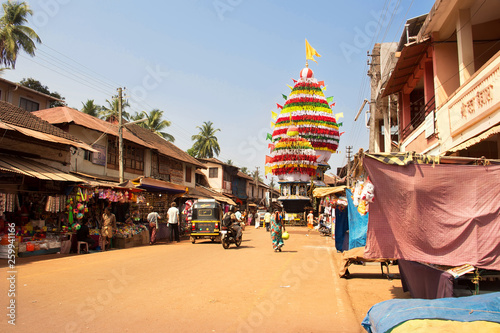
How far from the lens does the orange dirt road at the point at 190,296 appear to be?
5438 mm

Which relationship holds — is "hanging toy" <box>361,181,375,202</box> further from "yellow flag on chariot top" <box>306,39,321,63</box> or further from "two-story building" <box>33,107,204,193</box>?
"yellow flag on chariot top" <box>306,39,321,63</box>

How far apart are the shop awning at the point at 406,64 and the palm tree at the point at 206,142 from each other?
4111 centimetres

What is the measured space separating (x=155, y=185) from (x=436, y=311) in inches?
684

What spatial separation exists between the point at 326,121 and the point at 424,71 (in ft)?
79.2

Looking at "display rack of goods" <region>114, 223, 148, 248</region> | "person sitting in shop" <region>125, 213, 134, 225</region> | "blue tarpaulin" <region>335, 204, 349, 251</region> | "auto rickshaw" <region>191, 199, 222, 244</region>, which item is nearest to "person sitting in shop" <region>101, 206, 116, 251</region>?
"display rack of goods" <region>114, 223, 148, 248</region>

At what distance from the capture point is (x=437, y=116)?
11.9m

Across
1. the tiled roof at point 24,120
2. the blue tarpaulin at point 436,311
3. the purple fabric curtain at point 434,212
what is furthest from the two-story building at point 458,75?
the tiled roof at point 24,120

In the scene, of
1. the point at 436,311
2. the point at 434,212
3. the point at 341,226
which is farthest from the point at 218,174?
the point at 436,311

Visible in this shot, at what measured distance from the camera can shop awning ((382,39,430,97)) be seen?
12.3m

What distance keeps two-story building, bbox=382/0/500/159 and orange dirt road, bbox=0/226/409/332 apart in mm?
4339

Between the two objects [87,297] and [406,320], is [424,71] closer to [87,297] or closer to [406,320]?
[406,320]

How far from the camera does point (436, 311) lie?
4223 millimetres

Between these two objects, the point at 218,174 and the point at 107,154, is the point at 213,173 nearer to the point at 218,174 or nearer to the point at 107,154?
the point at 218,174

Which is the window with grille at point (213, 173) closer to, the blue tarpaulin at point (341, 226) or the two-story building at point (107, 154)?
the two-story building at point (107, 154)
